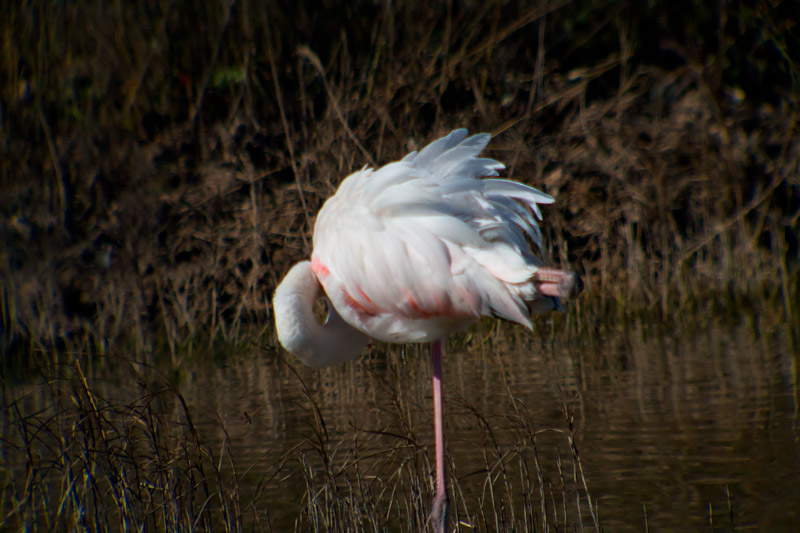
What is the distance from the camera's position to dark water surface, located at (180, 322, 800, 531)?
317 cm

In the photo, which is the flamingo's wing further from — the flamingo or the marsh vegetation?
the marsh vegetation

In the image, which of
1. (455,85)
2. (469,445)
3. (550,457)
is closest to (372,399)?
(469,445)

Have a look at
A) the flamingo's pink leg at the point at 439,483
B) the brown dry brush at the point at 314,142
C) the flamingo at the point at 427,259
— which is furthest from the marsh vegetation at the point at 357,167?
the flamingo's pink leg at the point at 439,483

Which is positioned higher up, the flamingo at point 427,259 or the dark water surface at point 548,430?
the flamingo at point 427,259

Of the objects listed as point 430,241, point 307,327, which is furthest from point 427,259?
point 307,327

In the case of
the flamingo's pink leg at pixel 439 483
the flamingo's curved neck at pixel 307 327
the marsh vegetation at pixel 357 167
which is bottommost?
the flamingo's pink leg at pixel 439 483

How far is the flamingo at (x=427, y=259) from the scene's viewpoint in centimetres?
316

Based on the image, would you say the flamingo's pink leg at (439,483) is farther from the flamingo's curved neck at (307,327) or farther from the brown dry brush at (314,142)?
the brown dry brush at (314,142)

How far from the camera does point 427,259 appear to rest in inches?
129

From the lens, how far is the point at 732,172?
7.99 metres

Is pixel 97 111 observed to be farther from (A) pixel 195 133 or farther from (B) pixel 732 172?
(B) pixel 732 172

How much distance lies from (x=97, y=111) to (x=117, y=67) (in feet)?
2.06

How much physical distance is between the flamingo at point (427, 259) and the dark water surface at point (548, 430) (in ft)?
1.06

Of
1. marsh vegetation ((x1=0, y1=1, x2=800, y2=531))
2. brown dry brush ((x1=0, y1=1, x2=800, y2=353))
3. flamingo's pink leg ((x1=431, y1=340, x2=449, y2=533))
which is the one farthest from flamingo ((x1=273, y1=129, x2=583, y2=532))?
brown dry brush ((x1=0, y1=1, x2=800, y2=353))
